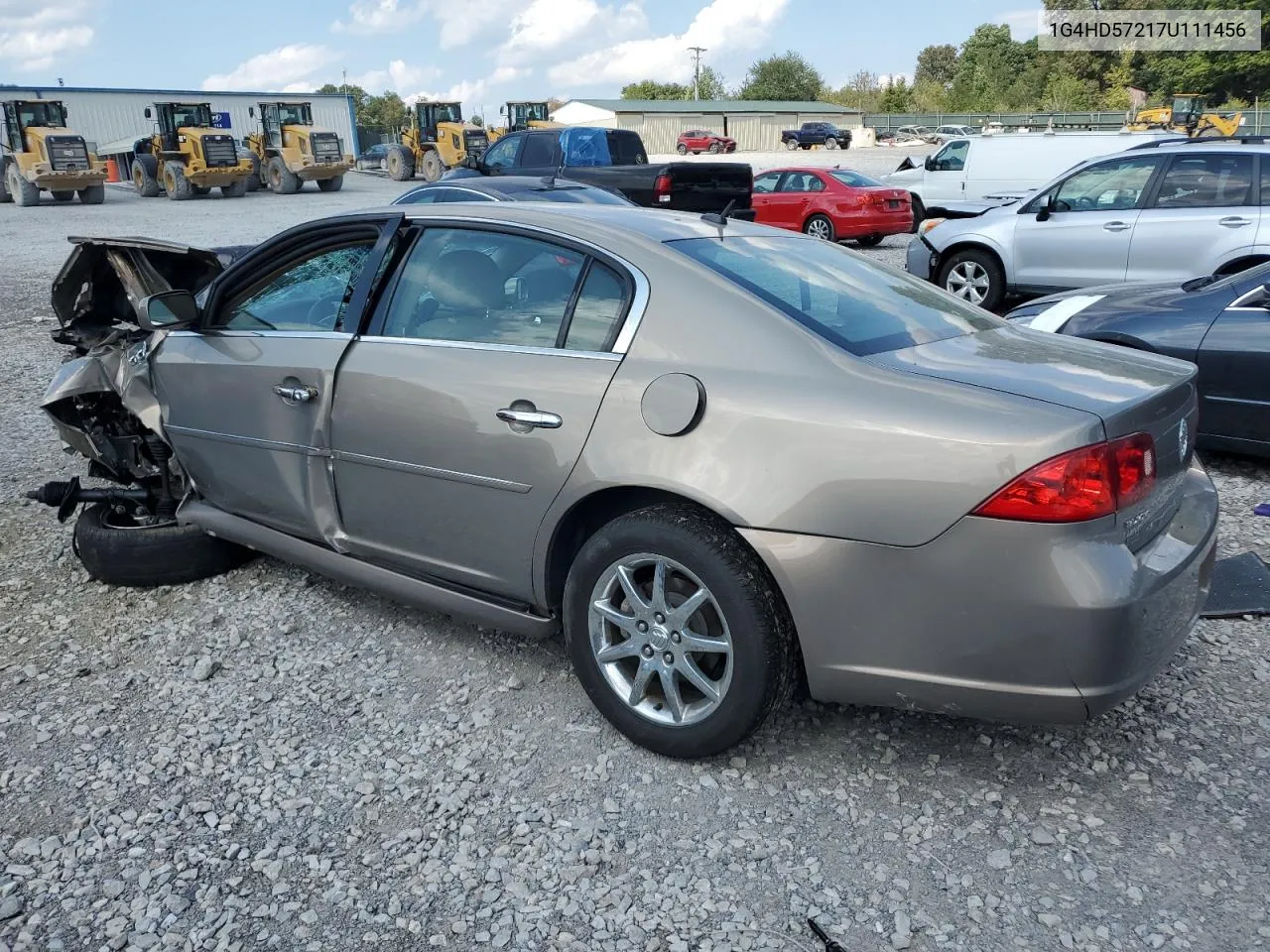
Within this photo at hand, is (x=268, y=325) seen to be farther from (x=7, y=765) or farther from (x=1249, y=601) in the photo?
(x=1249, y=601)

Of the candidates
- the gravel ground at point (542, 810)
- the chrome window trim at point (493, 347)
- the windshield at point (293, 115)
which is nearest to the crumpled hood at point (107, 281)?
the gravel ground at point (542, 810)

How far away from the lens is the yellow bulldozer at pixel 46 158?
90.7ft

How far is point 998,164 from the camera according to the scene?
1620 cm

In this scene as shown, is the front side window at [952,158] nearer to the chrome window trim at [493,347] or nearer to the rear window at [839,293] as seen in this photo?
the rear window at [839,293]

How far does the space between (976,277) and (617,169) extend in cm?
586

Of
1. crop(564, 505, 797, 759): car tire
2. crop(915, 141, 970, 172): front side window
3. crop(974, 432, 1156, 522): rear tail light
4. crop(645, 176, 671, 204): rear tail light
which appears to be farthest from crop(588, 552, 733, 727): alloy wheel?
crop(915, 141, 970, 172): front side window

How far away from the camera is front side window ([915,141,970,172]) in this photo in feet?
55.5

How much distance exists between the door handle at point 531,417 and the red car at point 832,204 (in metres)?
13.3

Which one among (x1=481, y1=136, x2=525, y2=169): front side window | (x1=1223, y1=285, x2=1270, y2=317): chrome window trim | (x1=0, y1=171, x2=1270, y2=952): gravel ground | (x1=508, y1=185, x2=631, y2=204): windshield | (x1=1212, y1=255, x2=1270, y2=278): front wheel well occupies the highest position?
(x1=481, y1=136, x2=525, y2=169): front side window

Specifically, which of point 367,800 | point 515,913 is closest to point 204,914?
point 367,800

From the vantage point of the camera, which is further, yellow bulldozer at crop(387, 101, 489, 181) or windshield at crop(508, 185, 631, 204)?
yellow bulldozer at crop(387, 101, 489, 181)

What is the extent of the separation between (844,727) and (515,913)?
117cm

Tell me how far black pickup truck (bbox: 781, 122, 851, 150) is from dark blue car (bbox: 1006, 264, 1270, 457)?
5973cm

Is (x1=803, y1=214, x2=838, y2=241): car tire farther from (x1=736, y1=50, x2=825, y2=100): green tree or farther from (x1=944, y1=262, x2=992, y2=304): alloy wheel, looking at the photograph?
(x1=736, y1=50, x2=825, y2=100): green tree
